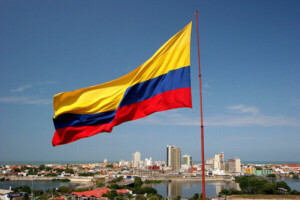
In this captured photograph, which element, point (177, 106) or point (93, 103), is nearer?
point (177, 106)

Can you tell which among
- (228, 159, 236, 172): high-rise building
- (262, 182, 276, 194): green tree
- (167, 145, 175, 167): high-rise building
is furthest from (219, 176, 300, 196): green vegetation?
(167, 145, 175, 167): high-rise building

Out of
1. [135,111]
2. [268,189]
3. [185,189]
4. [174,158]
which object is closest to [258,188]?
[268,189]

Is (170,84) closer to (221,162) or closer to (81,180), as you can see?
(81,180)

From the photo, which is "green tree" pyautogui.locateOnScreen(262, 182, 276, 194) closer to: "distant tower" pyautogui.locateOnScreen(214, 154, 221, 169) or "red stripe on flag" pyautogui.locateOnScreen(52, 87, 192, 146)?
"red stripe on flag" pyautogui.locateOnScreen(52, 87, 192, 146)

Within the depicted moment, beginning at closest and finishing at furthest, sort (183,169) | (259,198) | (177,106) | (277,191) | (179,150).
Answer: (177,106), (259,198), (277,191), (183,169), (179,150)

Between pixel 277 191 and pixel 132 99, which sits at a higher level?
pixel 132 99

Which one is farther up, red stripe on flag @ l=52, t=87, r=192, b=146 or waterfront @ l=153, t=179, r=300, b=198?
red stripe on flag @ l=52, t=87, r=192, b=146

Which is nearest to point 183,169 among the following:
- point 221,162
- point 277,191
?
point 221,162
